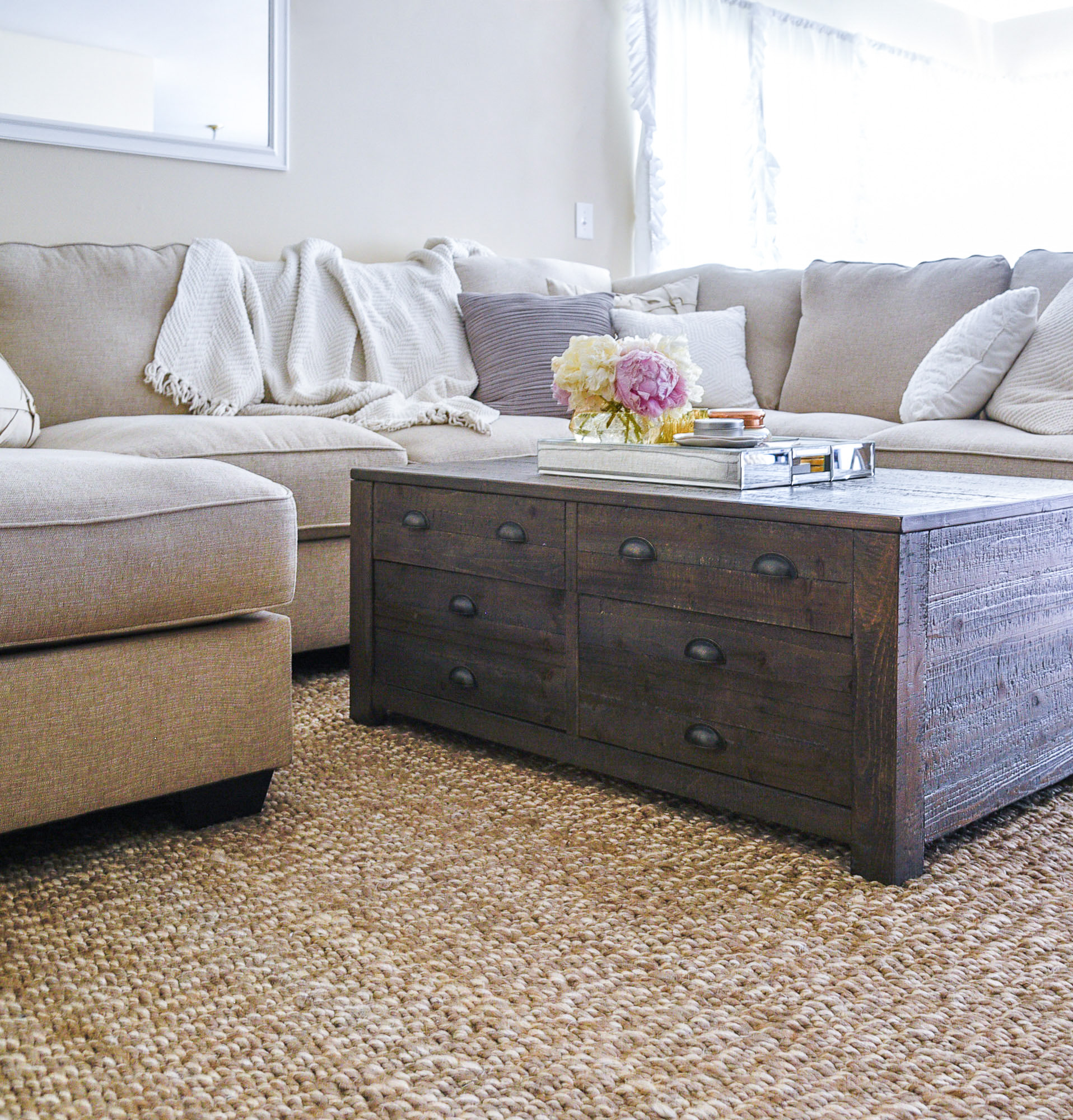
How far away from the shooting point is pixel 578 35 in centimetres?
389

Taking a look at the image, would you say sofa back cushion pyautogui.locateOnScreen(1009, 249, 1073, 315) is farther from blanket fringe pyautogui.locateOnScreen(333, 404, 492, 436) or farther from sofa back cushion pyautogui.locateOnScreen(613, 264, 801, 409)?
blanket fringe pyautogui.locateOnScreen(333, 404, 492, 436)

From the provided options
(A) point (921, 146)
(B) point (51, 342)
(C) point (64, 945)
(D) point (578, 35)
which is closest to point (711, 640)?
(C) point (64, 945)

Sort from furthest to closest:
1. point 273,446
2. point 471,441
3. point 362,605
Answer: point 471,441
point 273,446
point 362,605

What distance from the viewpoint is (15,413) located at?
2.14 m

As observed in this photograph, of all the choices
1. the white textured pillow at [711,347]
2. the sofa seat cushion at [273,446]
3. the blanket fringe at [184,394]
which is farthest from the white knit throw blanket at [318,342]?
the white textured pillow at [711,347]

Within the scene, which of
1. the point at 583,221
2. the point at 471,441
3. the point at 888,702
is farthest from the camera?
the point at 583,221

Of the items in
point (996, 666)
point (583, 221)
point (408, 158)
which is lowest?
point (996, 666)

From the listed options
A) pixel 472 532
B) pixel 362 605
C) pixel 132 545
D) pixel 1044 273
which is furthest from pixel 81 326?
pixel 1044 273

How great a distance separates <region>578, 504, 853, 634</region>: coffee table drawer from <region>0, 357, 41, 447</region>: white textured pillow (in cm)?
114

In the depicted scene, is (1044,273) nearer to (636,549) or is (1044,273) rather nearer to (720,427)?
(720,427)

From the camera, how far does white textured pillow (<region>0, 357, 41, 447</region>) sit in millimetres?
2119

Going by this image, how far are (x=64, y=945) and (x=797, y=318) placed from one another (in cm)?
281

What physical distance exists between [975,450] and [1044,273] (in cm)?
78

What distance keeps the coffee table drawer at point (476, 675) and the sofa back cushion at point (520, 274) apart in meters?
1.58
